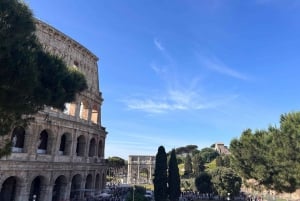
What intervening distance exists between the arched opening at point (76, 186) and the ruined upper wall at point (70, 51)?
10.0 m

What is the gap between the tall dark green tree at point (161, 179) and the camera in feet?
105

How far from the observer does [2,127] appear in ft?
37.8

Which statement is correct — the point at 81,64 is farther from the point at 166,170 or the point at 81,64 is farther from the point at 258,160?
the point at 258,160

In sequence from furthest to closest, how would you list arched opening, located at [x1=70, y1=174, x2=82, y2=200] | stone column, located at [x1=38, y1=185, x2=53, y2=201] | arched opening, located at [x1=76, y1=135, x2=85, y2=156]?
arched opening, located at [x1=76, y1=135, x2=85, y2=156], arched opening, located at [x1=70, y1=174, x2=82, y2=200], stone column, located at [x1=38, y1=185, x2=53, y2=201]

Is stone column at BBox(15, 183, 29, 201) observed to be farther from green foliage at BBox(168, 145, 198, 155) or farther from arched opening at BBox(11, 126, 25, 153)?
green foliage at BBox(168, 145, 198, 155)

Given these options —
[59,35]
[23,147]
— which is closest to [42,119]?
[23,147]

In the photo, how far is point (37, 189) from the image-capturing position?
26953 mm

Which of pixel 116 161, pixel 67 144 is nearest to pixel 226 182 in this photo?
pixel 67 144

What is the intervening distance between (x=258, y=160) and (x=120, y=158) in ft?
182

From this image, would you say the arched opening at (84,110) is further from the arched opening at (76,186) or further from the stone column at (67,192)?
the stone column at (67,192)

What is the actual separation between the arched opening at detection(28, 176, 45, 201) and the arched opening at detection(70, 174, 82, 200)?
14.1 feet

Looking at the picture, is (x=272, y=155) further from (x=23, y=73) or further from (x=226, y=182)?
(x=23, y=73)

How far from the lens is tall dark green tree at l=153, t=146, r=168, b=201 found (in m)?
32.0

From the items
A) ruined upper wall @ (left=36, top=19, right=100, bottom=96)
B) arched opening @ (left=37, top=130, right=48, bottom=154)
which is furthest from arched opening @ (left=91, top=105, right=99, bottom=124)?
arched opening @ (left=37, top=130, right=48, bottom=154)
